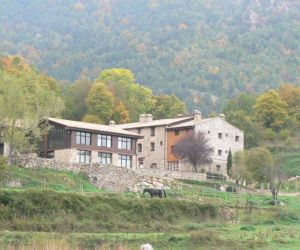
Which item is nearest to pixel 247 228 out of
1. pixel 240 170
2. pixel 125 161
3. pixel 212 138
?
pixel 240 170

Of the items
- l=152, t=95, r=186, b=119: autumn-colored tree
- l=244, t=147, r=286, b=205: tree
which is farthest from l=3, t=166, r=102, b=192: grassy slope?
l=152, t=95, r=186, b=119: autumn-colored tree

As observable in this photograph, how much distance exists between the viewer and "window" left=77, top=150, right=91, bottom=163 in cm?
7950

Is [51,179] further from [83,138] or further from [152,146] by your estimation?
[152,146]

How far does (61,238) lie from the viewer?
39.1 m

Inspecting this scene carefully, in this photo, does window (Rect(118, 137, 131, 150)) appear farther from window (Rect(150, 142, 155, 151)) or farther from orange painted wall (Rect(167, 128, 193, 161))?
window (Rect(150, 142, 155, 151))

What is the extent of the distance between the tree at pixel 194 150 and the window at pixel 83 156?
40.0 ft

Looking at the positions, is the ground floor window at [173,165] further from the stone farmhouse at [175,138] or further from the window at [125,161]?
the window at [125,161]

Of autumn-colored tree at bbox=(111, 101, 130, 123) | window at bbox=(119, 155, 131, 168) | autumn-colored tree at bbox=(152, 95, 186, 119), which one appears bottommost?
window at bbox=(119, 155, 131, 168)

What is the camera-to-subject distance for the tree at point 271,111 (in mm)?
113188

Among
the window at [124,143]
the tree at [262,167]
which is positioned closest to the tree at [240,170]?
the tree at [262,167]

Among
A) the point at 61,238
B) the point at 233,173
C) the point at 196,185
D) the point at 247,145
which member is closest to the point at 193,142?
the point at 233,173

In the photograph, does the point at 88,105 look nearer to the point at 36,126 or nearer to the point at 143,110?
the point at 143,110

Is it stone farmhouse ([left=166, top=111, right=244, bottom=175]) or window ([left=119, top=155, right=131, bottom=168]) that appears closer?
window ([left=119, top=155, right=131, bottom=168])

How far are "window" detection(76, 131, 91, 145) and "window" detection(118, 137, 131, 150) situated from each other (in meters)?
3.82
